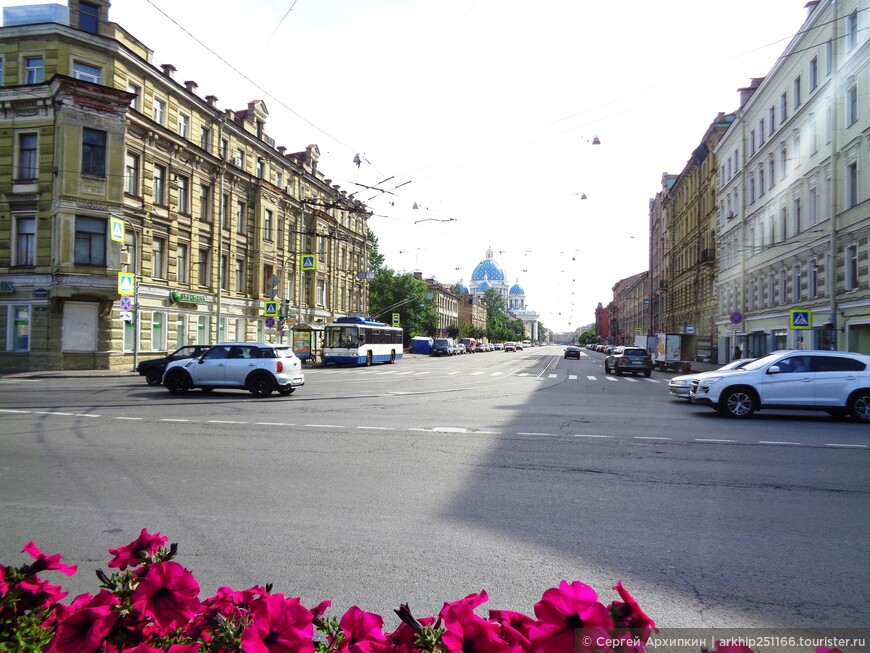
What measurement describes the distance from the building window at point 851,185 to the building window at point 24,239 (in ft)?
120

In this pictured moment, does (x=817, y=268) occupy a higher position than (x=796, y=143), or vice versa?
(x=796, y=143)

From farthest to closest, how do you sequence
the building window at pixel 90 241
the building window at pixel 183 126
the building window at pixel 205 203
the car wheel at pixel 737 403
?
1. the building window at pixel 205 203
2. the building window at pixel 183 126
3. the building window at pixel 90 241
4. the car wheel at pixel 737 403

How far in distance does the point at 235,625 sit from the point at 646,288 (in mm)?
97602

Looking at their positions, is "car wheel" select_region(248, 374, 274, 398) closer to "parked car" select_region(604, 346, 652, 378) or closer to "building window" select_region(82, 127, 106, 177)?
"building window" select_region(82, 127, 106, 177)

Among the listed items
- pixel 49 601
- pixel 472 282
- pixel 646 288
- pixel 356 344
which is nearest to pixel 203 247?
pixel 356 344

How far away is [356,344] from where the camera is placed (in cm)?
4075

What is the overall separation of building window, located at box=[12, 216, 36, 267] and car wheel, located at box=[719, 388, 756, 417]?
98.9 ft

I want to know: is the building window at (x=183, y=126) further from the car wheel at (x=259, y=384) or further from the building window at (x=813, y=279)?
the building window at (x=813, y=279)

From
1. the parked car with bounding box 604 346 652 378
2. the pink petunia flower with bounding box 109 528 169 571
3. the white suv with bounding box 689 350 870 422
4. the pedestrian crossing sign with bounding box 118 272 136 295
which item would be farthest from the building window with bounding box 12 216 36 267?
the pink petunia flower with bounding box 109 528 169 571

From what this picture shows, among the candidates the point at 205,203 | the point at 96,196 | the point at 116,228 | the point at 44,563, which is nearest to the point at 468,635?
the point at 44,563

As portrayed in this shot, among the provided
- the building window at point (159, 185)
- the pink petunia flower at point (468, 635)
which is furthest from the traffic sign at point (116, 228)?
the pink petunia flower at point (468, 635)

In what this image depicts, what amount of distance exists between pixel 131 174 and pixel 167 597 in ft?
112

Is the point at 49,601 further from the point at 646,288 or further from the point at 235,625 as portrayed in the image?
the point at 646,288

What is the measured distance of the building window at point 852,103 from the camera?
25.8 metres
